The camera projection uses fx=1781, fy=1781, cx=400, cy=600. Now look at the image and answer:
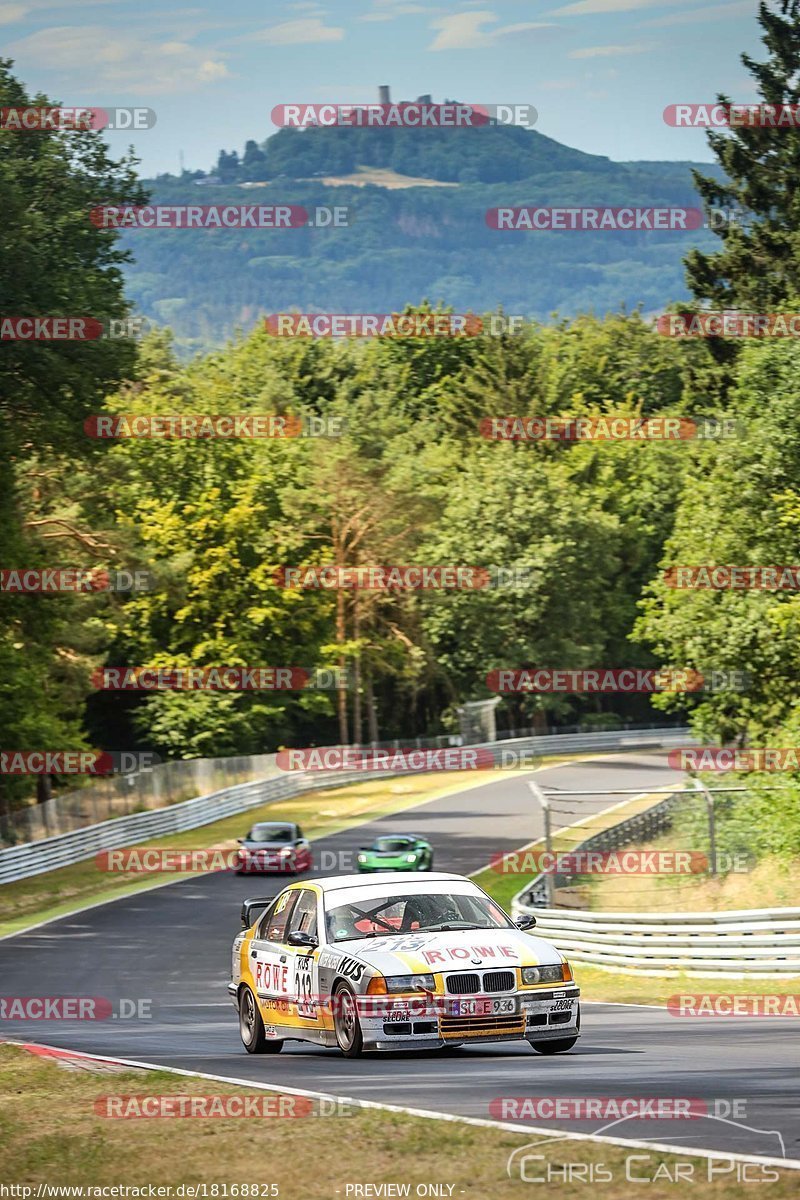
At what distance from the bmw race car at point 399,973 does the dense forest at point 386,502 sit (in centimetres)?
2225

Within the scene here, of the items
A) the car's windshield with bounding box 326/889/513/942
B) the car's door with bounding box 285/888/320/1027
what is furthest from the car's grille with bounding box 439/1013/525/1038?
the car's door with bounding box 285/888/320/1027

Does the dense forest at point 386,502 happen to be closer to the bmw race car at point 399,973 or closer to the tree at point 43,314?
the tree at point 43,314

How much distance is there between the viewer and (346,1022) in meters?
13.2

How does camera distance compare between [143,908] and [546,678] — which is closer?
[143,908]

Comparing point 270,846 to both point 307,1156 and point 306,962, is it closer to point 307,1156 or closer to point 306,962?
point 306,962

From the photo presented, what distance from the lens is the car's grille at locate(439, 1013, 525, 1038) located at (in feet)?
41.9

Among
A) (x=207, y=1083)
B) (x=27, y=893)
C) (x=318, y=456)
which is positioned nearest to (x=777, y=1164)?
(x=207, y=1083)

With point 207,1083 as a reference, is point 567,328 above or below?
above

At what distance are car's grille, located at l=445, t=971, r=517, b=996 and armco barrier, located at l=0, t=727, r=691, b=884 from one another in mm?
29858

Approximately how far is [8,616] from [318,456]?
37.1m

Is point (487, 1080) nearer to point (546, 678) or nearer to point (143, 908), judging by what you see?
point (143, 908)

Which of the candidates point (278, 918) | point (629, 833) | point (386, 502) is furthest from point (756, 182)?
point (278, 918)

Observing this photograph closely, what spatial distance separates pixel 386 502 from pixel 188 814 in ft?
82.1

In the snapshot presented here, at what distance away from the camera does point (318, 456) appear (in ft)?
254
